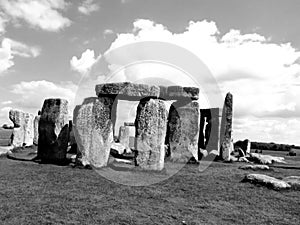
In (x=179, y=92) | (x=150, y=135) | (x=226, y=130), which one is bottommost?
(x=150, y=135)

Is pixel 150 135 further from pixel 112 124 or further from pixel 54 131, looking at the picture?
pixel 54 131

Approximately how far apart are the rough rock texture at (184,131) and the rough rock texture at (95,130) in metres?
4.17

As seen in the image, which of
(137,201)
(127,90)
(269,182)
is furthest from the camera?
(127,90)

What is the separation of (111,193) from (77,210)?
1.62 metres

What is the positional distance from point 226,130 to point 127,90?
305 inches

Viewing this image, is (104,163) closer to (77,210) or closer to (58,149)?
(58,149)

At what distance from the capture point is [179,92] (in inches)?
566

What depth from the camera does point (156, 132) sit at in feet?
37.8

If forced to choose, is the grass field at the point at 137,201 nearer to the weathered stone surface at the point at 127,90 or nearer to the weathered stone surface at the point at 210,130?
the weathered stone surface at the point at 127,90

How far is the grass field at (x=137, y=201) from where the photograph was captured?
590 cm

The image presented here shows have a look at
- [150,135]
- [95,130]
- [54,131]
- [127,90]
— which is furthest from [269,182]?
[54,131]

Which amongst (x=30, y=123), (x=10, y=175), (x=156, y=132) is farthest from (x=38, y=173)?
(x=30, y=123)

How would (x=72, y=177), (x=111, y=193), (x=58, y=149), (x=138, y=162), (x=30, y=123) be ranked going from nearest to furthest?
(x=111, y=193), (x=72, y=177), (x=138, y=162), (x=58, y=149), (x=30, y=123)

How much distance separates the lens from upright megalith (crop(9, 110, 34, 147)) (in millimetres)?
19859
